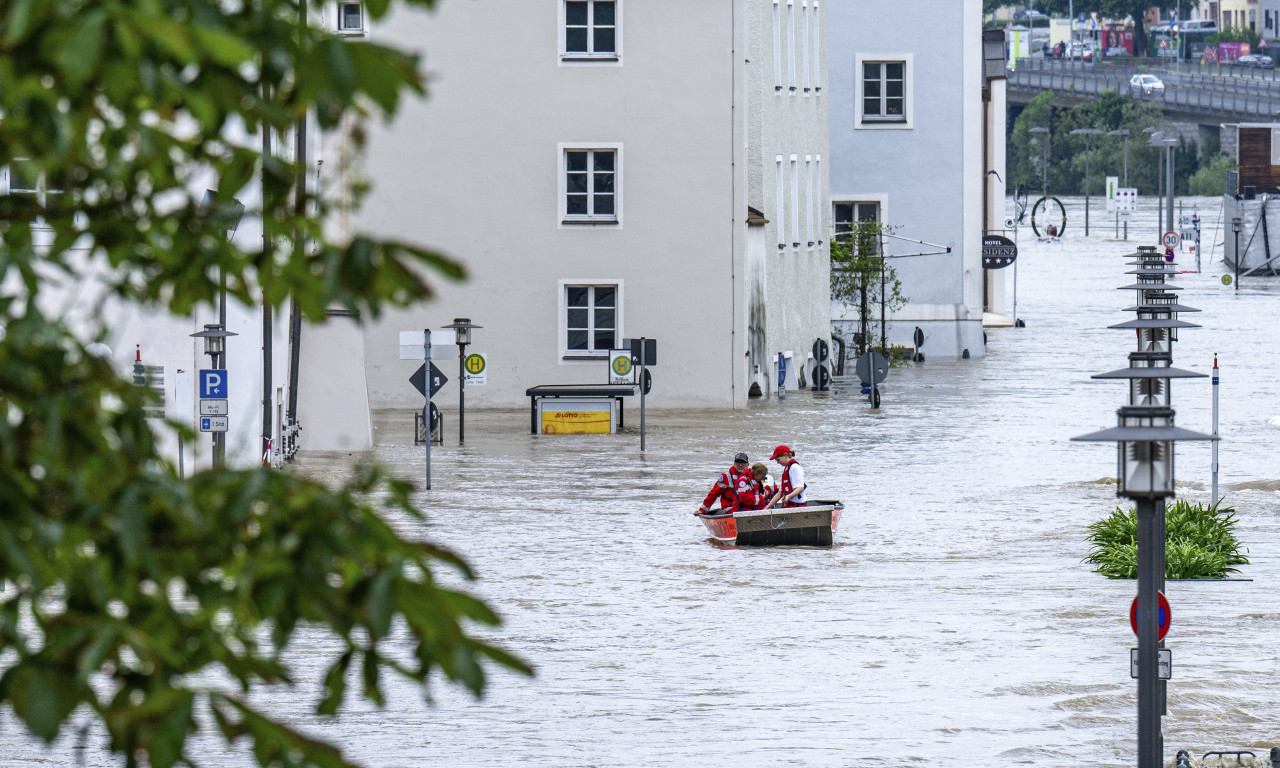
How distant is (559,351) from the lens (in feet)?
147

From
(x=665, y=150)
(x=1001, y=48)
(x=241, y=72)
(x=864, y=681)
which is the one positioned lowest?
(x=864, y=681)

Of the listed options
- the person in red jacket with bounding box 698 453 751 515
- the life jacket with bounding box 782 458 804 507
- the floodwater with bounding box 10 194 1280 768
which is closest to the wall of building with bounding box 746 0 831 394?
the floodwater with bounding box 10 194 1280 768

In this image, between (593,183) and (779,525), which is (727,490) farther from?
(593,183)

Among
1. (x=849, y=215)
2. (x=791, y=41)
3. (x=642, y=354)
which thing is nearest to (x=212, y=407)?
(x=642, y=354)

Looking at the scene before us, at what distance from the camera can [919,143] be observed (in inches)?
2368

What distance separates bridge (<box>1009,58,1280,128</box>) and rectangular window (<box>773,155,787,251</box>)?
103m

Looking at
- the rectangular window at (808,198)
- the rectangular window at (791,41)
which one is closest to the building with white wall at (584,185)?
the rectangular window at (791,41)

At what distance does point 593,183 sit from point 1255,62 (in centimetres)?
15181

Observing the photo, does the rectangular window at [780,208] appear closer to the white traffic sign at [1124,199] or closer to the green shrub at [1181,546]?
the green shrub at [1181,546]

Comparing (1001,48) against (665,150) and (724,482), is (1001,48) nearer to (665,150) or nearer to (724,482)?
(665,150)

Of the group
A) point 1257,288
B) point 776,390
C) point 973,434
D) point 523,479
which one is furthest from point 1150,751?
point 1257,288

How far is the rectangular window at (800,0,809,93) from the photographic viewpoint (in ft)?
171

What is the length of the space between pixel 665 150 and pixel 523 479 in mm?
13354

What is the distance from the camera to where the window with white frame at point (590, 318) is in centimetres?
4497
